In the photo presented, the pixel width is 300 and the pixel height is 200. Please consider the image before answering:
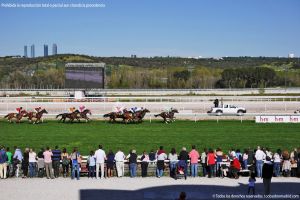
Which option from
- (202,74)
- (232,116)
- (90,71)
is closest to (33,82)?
(202,74)

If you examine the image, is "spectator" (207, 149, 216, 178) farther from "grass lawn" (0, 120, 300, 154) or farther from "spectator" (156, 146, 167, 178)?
"grass lawn" (0, 120, 300, 154)

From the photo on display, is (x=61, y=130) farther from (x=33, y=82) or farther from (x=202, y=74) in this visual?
(x=202, y=74)

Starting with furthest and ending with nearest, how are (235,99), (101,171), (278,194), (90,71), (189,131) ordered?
(90,71), (235,99), (189,131), (101,171), (278,194)

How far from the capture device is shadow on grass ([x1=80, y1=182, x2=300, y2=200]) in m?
12.4

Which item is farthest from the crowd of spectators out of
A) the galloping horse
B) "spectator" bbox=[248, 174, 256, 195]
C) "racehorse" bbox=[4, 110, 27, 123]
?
"racehorse" bbox=[4, 110, 27, 123]

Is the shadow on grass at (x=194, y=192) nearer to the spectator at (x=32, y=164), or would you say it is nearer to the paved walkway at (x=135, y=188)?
the paved walkway at (x=135, y=188)

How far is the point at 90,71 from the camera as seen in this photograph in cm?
5088

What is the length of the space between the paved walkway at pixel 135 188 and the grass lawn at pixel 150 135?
204 inches

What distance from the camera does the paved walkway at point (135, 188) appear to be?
12.5m

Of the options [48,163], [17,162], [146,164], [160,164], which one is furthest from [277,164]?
[17,162]

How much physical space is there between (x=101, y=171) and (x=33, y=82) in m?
78.6

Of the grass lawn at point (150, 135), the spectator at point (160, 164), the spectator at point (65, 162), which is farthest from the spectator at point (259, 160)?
the spectator at point (65, 162)

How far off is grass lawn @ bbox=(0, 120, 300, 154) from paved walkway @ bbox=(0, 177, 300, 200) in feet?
17.0

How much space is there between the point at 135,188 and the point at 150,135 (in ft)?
34.1
